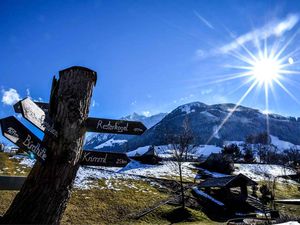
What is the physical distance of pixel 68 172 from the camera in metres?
3.97

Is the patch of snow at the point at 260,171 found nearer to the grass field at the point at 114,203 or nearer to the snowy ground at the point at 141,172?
the snowy ground at the point at 141,172

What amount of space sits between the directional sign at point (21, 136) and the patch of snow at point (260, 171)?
59999 mm

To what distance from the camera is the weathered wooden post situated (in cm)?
363

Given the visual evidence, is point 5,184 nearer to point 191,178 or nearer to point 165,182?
point 165,182

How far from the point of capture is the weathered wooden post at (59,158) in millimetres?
3631

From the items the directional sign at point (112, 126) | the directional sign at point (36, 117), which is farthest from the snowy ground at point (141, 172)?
the directional sign at point (36, 117)

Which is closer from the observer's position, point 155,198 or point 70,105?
point 70,105

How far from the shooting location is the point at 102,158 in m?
4.61

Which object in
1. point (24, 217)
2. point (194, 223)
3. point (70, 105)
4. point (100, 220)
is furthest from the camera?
point (194, 223)

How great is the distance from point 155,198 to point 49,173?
2808 centimetres

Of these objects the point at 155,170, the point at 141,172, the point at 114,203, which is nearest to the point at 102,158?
the point at 114,203

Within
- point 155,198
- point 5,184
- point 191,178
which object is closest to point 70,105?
point 5,184

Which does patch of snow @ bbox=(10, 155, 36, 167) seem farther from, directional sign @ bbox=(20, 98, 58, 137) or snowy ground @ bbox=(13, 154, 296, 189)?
directional sign @ bbox=(20, 98, 58, 137)

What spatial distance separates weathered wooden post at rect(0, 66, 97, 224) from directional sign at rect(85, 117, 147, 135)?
0.53ft
